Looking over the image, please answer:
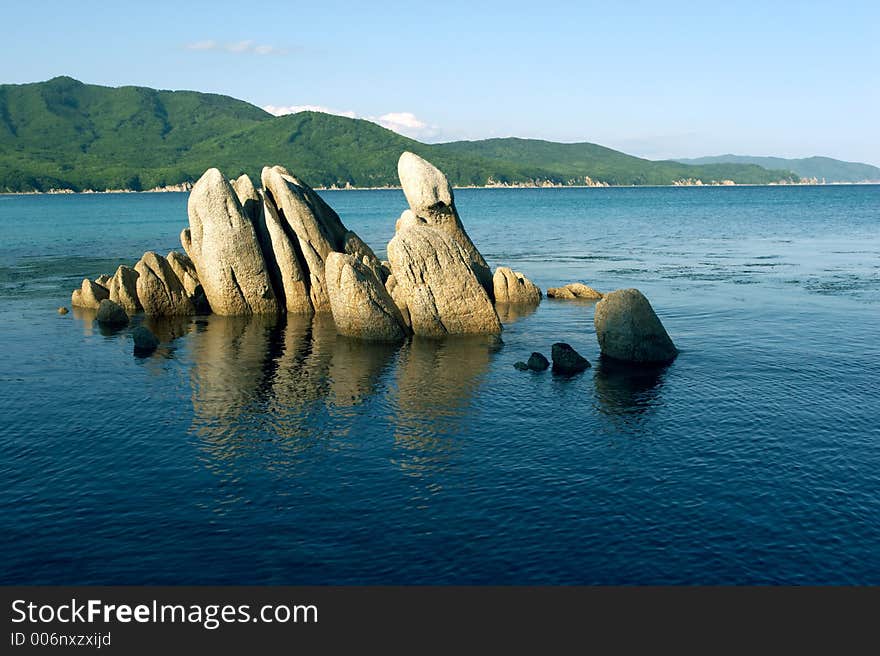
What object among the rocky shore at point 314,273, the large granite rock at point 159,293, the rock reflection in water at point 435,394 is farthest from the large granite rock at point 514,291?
the large granite rock at point 159,293

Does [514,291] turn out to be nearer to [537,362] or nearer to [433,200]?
[433,200]

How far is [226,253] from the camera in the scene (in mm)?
56312

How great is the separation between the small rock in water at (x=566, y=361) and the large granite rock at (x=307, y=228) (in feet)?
74.6

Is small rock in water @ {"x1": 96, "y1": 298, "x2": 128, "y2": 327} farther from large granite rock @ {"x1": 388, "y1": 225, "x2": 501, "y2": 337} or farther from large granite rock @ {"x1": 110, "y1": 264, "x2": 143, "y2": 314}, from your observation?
large granite rock @ {"x1": 388, "y1": 225, "x2": 501, "y2": 337}

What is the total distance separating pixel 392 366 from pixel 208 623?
24378 millimetres

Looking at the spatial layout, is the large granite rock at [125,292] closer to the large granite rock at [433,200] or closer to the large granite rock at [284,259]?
the large granite rock at [284,259]

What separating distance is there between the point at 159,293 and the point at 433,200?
22208mm

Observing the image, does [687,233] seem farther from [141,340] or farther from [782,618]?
[782,618]

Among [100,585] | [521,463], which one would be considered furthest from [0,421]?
[521,463]

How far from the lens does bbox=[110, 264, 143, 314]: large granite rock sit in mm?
59500

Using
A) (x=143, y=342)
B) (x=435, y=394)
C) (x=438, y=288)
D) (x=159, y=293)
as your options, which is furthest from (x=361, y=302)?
(x=159, y=293)

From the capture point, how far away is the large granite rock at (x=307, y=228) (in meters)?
58.3

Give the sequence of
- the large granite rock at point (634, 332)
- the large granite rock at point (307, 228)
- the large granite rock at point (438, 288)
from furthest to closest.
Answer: the large granite rock at point (307, 228) → the large granite rock at point (438, 288) → the large granite rock at point (634, 332)

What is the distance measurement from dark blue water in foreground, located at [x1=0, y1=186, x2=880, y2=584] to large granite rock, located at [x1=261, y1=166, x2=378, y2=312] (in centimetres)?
475
